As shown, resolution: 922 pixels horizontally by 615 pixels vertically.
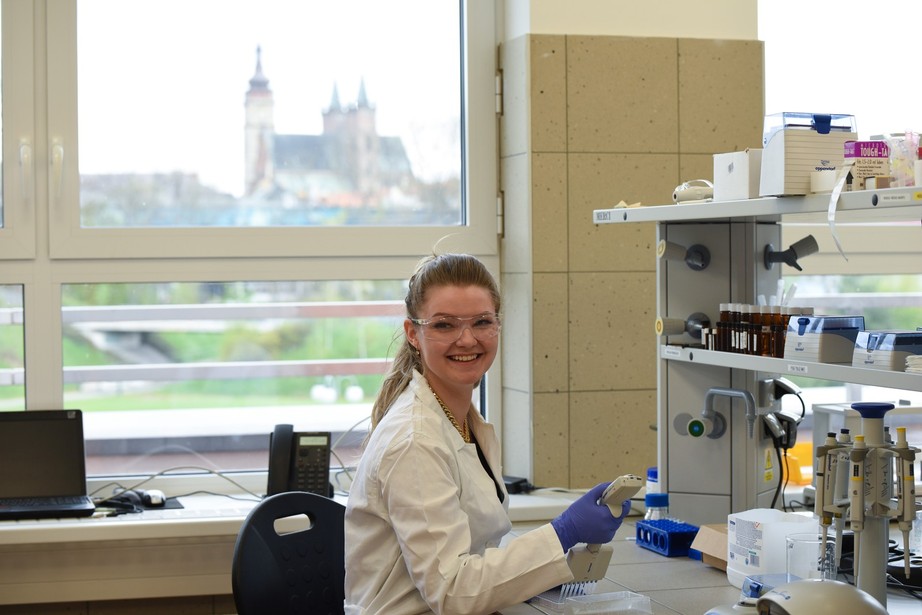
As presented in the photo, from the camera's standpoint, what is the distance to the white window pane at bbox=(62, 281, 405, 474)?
→ 326 cm

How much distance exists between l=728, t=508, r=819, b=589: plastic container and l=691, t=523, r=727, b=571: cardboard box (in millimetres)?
62

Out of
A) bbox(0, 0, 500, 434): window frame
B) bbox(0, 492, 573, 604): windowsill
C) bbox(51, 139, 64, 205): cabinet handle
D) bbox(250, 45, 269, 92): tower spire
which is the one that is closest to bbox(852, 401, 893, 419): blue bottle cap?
bbox(0, 0, 500, 434): window frame

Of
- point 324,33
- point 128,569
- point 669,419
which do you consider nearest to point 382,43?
point 324,33

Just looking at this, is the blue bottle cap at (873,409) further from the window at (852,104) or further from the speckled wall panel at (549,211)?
the window at (852,104)

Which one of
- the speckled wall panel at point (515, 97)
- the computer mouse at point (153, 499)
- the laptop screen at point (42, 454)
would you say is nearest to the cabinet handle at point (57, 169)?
the laptop screen at point (42, 454)

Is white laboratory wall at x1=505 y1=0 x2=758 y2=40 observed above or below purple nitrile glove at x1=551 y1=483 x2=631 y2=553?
above

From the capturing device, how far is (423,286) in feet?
Result: 6.97

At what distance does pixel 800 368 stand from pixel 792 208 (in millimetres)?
320

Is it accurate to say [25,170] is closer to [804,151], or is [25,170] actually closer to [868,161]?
[804,151]

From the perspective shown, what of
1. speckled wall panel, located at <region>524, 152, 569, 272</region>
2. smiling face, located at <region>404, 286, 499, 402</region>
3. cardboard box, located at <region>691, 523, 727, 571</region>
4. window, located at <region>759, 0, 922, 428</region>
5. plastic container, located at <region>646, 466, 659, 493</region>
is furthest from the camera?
window, located at <region>759, 0, 922, 428</region>

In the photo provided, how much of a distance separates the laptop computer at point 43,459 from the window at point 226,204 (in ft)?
0.45

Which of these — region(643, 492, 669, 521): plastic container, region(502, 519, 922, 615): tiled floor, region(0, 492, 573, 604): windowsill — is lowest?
region(0, 492, 573, 604): windowsill

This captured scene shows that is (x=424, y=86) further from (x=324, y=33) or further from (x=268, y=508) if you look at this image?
(x=268, y=508)

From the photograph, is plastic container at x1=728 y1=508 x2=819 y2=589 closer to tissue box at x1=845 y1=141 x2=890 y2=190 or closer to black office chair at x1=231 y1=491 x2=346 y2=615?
tissue box at x1=845 y1=141 x2=890 y2=190
